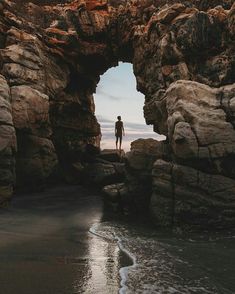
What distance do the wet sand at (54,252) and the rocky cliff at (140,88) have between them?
301 cm

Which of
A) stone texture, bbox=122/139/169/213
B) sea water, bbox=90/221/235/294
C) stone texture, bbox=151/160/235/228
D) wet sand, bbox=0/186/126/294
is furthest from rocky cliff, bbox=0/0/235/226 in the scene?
wet sand, bbox=0/186/126/294

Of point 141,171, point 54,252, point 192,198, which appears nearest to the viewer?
point 54,252

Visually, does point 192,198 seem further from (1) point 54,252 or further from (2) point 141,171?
(1) point 54,252

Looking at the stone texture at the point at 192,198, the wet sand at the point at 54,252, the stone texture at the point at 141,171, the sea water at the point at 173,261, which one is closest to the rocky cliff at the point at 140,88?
the stone texture at the point at 192,198

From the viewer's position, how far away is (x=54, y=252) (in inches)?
488

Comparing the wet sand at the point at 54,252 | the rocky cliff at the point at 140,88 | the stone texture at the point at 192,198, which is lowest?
the wet sand at the point at 54,252

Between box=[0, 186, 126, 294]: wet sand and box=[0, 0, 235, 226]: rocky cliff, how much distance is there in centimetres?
301

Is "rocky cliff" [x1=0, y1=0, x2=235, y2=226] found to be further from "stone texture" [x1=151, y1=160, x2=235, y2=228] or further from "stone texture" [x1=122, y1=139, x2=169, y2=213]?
"stone texture" [x1=122, y1=139, x2=169, y2=213]

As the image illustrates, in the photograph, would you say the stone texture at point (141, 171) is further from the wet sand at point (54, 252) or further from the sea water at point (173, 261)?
the sea water at point (173, 261)

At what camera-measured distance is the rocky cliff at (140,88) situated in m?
17.5

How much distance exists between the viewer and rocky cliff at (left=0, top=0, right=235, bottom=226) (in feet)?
57.5

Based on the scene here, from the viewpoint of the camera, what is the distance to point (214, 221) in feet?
55.3

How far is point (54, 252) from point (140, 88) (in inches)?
726

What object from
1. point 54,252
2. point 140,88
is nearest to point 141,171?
point 54,252
